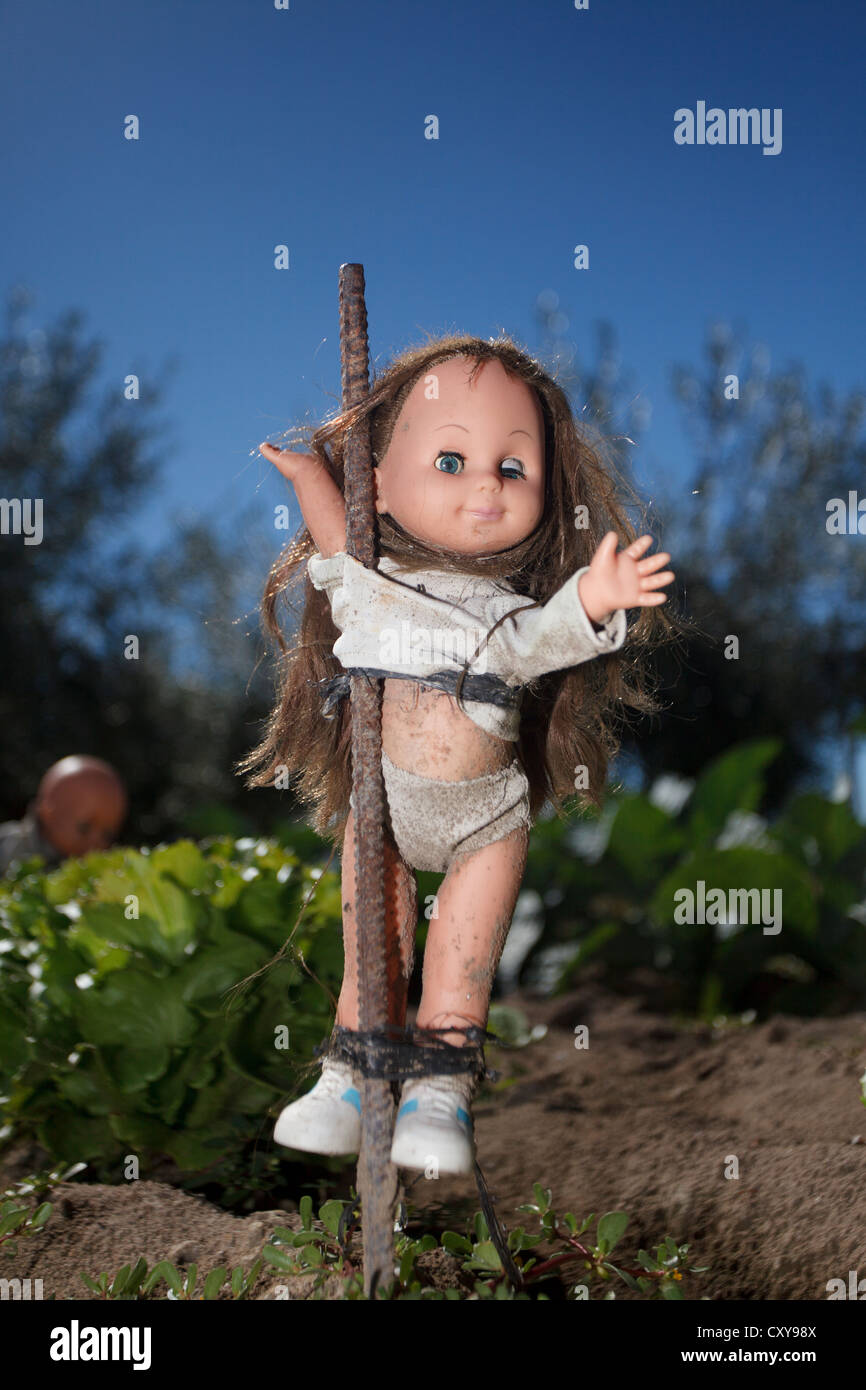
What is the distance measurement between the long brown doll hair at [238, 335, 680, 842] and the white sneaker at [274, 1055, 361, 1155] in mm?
340

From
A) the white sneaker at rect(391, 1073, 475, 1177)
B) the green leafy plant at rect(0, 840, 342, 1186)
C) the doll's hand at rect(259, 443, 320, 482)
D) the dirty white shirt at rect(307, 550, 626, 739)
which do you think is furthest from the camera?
the green leafy plant at rect(0, 840, 342, 1186)

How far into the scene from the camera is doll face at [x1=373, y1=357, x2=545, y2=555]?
4.23 feet

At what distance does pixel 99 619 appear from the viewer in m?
7.33

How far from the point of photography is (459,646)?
1234 mm

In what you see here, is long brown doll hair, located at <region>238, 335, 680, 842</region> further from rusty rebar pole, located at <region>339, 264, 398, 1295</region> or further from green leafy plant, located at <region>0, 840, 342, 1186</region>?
green leafy plant, located at <region>0, 840, 342, 1186</region>

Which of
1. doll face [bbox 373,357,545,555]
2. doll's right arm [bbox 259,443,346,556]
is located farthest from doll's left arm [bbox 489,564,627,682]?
doll's right arm [bbox 259,443,346,556]

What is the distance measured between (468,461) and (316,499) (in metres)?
0.20

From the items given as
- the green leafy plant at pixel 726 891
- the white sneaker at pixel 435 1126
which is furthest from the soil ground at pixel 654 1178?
the green leafy plant at pixel 726 891

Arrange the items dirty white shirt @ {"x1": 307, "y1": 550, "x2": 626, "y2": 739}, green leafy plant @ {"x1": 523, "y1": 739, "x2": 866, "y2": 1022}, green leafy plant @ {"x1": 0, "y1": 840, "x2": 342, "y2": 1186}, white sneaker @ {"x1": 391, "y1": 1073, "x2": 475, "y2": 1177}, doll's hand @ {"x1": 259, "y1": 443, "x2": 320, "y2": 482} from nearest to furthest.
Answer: white sneaker @ {"x1": 391, "y1": 1073, "x2": 475, "y2": 1177} → dirty white shirt @ {"x1": 307, "y1": 550, "x2": 626, "y2": 739} → doll's hand @ {"x1": 259, "y1": 443, "x2": 320, "y2": 482} → green leafy plant @ {"x1": 0, "y1": 840, "x2": 342, "y2": 1186} → green leafy plant @ {"x1": 523, "y1": 739, "x2": 866, "y2": 1022}

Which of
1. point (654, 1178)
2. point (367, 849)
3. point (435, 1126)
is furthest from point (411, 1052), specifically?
point (654, 1178)

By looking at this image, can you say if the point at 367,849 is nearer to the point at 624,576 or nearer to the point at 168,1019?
the point at 624,576

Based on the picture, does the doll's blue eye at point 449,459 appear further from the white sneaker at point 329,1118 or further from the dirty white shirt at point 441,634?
the white sneaker at point 329,1118
